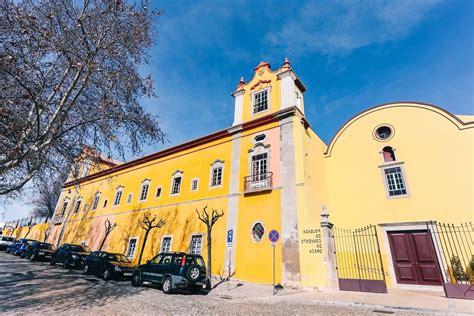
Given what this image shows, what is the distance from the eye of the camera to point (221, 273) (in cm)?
1345

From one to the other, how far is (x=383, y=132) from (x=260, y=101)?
789cm

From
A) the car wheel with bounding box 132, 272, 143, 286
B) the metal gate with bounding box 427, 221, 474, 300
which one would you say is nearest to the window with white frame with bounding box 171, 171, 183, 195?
the car wheel with bounding box 132, 272, 143, 286

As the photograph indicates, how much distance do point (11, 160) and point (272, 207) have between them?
1063 centimetres

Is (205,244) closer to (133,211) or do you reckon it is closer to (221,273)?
(221,273)

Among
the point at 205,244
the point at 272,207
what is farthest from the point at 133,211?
the point at 272,207

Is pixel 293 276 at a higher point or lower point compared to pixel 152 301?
higher

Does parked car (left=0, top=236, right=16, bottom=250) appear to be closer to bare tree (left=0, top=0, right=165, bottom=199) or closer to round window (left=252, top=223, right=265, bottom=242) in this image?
bare tree (left=0, top=0, right=165, bottom=199)

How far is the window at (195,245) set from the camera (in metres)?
14.9

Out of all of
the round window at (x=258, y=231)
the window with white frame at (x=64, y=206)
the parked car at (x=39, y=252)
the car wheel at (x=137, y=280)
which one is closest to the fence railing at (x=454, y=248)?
the round window at (x=258, y=231)

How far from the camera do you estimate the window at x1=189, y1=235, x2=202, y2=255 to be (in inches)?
589

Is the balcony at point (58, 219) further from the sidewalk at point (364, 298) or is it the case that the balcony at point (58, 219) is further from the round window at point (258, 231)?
the round window at point (258, 231)

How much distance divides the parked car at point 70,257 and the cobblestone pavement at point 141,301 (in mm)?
5493

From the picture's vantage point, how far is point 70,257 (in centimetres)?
1612

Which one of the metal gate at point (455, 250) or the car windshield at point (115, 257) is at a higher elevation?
the metal gate at point (455, 250)
